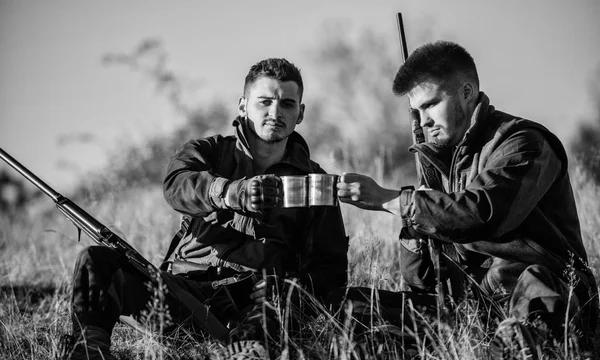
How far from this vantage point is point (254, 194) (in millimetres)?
4691

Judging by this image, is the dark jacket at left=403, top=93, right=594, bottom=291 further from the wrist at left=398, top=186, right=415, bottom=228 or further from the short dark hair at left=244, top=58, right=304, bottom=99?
the short dark hair at left=244, top=58, right=304, bottom=99

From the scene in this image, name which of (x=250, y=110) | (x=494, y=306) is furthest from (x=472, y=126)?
(x=250, y=110)

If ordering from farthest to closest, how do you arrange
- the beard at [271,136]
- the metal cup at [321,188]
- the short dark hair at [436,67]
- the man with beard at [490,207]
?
the beard at [271,136] → the short dark hair at [436,67] → the metal cup at [321,188] → the man with beard at [490,207]

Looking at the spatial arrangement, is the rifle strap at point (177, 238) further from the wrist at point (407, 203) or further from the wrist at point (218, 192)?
the wrist at point (407, 203)

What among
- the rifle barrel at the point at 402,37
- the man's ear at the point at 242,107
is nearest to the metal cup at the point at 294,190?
the man's ear at the point at 242,107

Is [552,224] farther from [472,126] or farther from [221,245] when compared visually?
[221,245]

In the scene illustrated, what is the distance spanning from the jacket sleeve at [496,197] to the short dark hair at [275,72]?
1586 millimetres

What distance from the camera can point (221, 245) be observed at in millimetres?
5262

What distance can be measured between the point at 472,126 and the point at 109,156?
951 centimetres

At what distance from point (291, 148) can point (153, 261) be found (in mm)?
2498

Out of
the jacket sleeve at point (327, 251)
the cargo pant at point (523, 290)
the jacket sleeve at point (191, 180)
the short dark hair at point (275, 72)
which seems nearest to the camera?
the cargo pant at point (523, 290)

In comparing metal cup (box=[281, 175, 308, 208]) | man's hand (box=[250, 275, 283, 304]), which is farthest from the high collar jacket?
man's hand (box=[250, 275, 283, 304])

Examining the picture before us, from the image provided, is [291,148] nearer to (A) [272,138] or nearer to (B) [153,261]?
(A) [272,138]

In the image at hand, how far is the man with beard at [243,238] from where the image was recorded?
4.59 meters
